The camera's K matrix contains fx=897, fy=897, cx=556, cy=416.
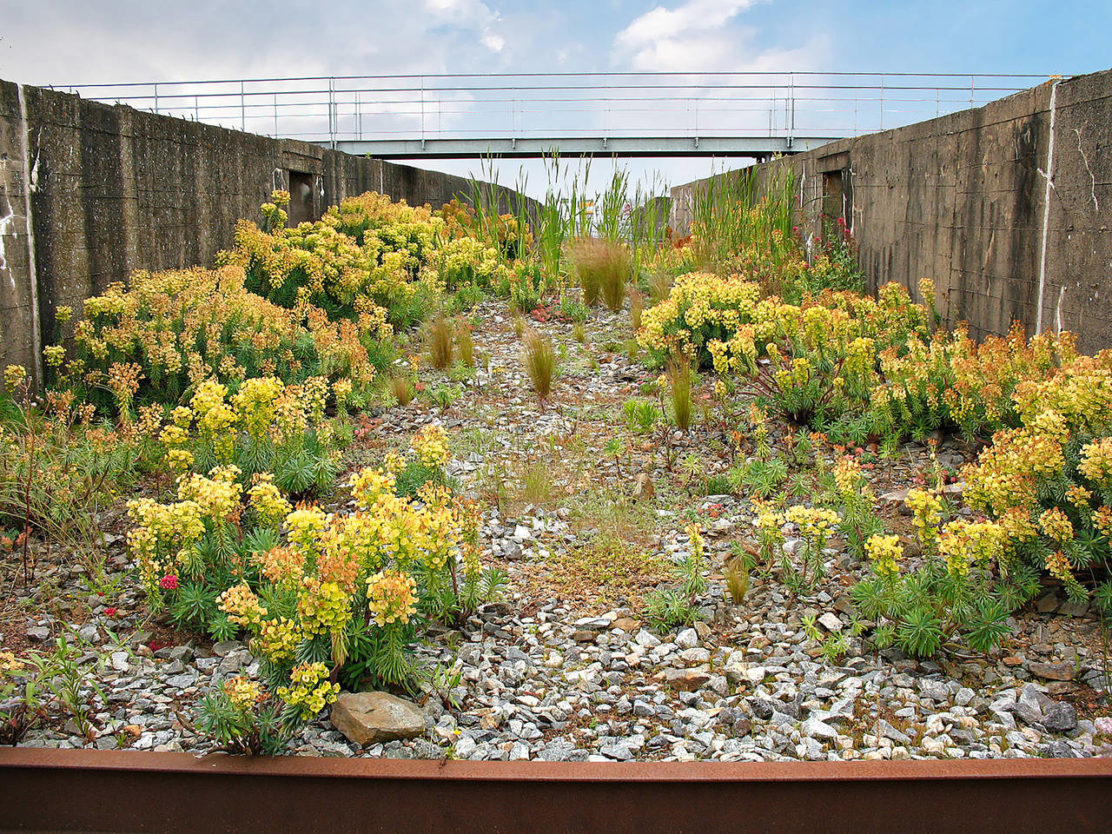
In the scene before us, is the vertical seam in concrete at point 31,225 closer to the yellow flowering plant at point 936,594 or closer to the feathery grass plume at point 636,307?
the feathery grass plume at point 636,307

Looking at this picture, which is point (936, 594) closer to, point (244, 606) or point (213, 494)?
point (244, 606)

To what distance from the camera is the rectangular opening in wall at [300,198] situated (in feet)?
32.7

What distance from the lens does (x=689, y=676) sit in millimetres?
3043

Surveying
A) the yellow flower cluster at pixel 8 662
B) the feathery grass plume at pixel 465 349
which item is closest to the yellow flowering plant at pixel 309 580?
the yellow flower cluster at pixel 8 662

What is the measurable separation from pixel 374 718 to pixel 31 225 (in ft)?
14.4

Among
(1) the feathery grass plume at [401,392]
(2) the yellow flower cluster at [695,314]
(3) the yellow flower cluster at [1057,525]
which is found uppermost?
(2) the yellow flower cluster at [695,314]

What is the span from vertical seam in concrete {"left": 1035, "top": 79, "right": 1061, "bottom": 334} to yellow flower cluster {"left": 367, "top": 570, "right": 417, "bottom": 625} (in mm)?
4491

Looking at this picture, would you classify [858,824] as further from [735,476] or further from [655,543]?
[735,476]

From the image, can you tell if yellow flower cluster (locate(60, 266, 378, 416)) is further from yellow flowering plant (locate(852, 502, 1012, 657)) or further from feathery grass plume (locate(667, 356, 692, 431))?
yellow flowering plant (locate(852, 502, 1012, 657))

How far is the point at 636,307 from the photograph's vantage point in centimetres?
800

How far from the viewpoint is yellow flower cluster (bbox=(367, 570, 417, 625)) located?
2727mm

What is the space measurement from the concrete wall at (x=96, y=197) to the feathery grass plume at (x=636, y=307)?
366 cm

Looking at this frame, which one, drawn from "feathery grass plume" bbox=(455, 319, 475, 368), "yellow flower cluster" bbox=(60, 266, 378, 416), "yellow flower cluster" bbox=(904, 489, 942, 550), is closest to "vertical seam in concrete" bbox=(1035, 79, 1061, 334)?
"yellow flower cluster" bbox=(904, 489, 942, 550)

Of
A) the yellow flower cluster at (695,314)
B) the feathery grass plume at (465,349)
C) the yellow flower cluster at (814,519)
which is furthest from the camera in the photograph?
the feathery grass plume at (465,349)
